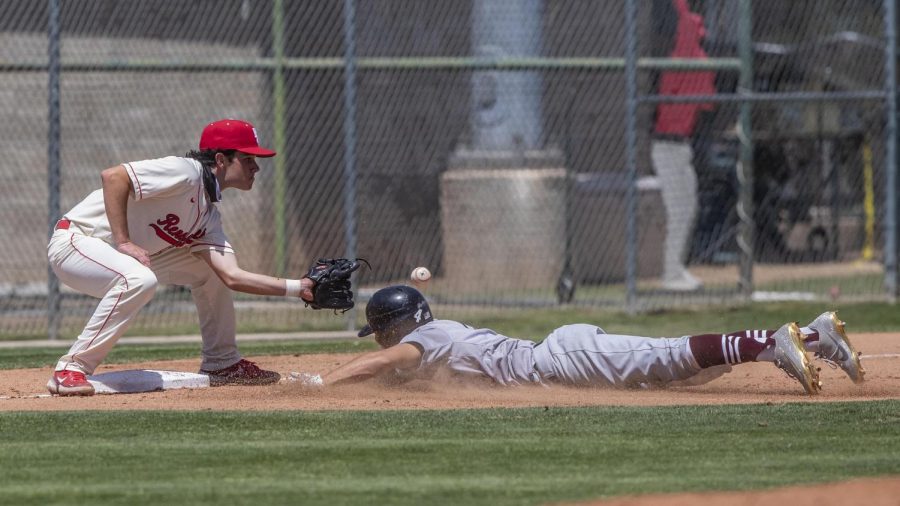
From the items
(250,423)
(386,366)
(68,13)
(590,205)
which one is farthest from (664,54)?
(250,423)

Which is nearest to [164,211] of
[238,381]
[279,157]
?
[238,381]

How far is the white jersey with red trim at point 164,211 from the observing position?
24.2ft

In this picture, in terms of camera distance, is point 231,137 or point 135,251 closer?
point 135,251

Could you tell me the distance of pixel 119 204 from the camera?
7.30m

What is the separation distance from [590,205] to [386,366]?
30.5 feet

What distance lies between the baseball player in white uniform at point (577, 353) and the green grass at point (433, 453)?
1.23 ft

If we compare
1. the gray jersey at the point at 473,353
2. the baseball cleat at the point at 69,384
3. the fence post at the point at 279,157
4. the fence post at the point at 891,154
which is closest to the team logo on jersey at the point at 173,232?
the baseball cleat at the point at 69,384

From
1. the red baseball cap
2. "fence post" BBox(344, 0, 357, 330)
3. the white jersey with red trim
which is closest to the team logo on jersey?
the white jersey with red trim

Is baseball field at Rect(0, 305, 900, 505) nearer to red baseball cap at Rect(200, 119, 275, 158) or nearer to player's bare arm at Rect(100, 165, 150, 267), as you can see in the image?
player's bare arm at Rect(100, 165, 150, 267)

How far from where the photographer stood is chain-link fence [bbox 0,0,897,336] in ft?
43.8

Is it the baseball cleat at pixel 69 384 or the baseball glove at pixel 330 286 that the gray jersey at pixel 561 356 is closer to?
the baseball glove at pixel 330 286

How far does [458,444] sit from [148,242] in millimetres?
2775

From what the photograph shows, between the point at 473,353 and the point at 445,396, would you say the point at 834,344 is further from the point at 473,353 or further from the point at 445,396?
the point at 445,396

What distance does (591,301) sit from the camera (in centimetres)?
1330
